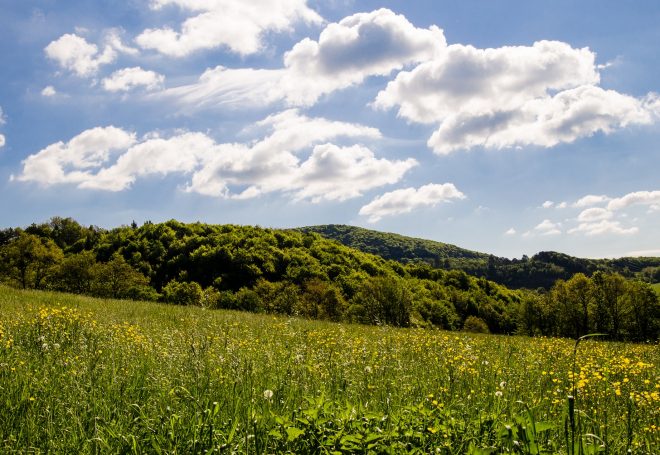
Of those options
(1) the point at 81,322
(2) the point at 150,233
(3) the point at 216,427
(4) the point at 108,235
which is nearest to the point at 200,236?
(2) the point at 150,233

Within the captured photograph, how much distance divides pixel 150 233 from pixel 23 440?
342 ft

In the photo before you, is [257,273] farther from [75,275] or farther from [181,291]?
[75,275]

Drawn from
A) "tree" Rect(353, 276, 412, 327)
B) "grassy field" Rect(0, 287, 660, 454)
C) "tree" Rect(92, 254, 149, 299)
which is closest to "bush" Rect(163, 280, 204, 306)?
"tree" Rect(92, 254, 149, 299)

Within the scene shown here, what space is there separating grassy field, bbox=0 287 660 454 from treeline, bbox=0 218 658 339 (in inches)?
1850

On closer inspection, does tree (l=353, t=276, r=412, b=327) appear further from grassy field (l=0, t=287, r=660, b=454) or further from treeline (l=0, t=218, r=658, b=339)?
grassy field (l=0, t=287, r=660, b=454)

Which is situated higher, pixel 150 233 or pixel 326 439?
pixel 150 233

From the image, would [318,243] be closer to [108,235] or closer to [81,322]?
[108,235]

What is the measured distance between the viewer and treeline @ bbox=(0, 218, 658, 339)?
194 feet

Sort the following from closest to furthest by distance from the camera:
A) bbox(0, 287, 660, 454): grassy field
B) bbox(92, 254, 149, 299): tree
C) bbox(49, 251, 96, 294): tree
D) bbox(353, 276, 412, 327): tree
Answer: bbox(0, 287, 660, 454): grassy field → bbox(353, 276, 412, 327): tree → bbox(92, 254, 149, 299): tree → bbox(49, 251, 96, 294): tree

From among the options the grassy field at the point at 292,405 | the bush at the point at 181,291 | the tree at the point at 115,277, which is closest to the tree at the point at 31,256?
the tree at the point at 115,277

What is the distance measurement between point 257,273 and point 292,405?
8836cm

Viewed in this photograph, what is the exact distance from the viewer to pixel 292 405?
4.03 meters

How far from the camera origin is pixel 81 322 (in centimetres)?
831

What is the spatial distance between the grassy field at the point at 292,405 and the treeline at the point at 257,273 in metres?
47.0
